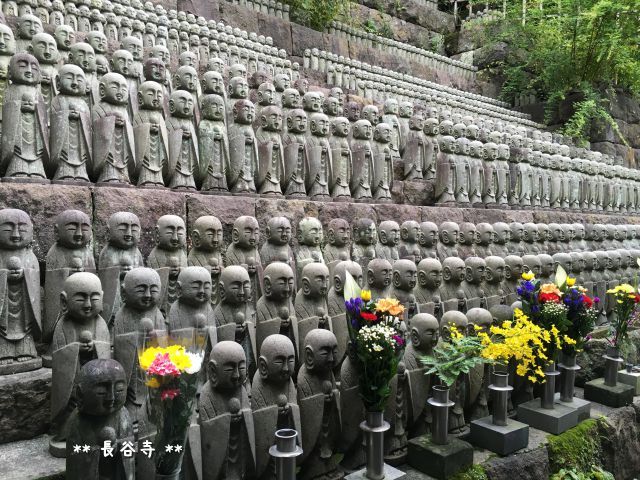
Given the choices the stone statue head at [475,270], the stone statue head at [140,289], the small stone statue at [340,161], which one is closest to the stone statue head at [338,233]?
the stone statue head at [475,270]

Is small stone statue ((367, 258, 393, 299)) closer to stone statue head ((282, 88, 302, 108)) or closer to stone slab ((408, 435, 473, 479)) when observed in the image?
stone slab ((408, 435, 473, 479))

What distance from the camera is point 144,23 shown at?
10.1 metres

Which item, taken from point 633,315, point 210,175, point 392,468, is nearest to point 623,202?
point 633,315

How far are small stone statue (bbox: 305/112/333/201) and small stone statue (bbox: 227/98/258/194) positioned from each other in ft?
3.06

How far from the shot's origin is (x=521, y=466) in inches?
167

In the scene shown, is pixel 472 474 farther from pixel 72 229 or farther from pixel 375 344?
pixel 72 229

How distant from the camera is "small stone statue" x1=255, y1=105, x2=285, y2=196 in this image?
6828 mm

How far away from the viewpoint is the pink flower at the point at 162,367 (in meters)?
2.45

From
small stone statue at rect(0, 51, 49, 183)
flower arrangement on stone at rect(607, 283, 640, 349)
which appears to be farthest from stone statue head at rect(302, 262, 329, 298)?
flower arrangement on stone at rect(607, 283, 640, 349)

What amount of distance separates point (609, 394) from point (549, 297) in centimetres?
174

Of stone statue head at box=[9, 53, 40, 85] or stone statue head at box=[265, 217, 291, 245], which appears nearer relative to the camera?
stone statue head at box=[9, 53, 40, 85]

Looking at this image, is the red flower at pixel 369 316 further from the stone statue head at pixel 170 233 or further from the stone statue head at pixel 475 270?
the stone statue head at pixel 475 270

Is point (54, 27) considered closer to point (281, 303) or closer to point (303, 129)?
point (303, 129)

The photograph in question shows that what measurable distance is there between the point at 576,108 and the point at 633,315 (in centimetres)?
1162
